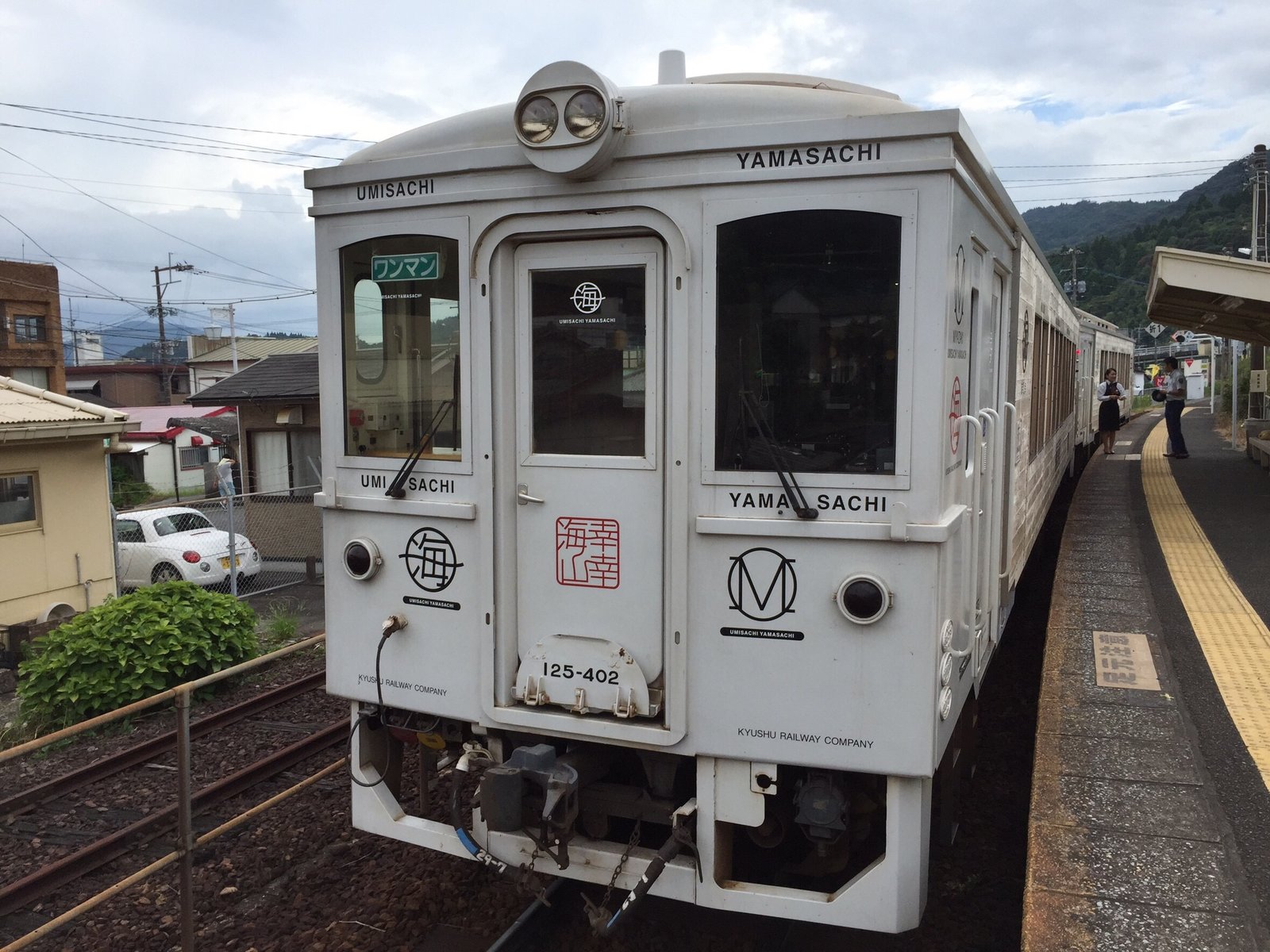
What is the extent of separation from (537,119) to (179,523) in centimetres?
1575

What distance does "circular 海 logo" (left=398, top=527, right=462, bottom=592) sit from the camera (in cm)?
390

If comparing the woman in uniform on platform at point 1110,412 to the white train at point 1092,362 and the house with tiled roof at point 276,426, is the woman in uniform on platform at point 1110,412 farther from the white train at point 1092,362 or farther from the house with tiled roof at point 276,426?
the house with tiled roof at point 276,426

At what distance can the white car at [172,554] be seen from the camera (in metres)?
15.8

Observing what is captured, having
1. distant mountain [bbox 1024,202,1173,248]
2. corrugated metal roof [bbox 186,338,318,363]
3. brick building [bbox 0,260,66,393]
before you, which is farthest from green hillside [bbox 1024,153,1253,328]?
distant mountain [bbox 1024,202,1173,248]

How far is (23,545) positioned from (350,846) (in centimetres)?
1015

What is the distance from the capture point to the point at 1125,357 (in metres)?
28.3

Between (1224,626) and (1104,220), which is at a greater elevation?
(1104,220)

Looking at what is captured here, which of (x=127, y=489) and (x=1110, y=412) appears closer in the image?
(x=1110, y=412)

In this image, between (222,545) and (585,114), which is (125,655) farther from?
(222,545)

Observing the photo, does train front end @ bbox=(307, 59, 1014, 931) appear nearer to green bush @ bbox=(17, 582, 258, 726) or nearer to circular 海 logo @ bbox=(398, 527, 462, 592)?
circular 海 logo @ bbox=(398, 527, 462, 592)

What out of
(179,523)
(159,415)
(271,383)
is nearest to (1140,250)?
(159,415)

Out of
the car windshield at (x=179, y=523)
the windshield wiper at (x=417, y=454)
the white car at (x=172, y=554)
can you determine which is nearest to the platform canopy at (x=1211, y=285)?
the windshield wiper at (x=417, y=454)

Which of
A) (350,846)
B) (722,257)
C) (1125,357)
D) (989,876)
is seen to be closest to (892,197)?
(722,257)

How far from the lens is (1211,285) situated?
395 inches
